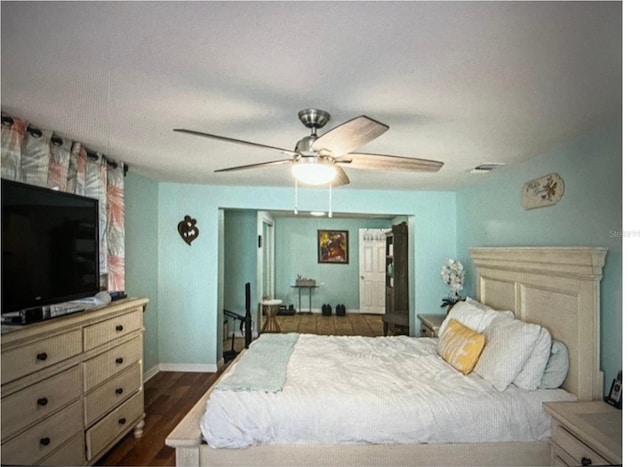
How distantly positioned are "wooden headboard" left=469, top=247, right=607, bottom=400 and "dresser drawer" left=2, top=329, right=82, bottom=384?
2.97 metres

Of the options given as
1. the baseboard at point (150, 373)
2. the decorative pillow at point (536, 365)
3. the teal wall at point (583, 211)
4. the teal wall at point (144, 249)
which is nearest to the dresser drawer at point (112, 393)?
the teal wall at point (144, 249)

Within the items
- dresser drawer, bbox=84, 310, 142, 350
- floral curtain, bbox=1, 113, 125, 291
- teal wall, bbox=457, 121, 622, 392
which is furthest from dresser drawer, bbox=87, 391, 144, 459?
teal wall, bbox=457, 121, 622, 392

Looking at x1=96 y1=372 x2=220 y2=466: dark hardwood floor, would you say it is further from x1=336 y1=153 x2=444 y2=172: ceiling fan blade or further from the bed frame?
x1=336 y1=153 x2=444 y2=172: ceiling fan blade

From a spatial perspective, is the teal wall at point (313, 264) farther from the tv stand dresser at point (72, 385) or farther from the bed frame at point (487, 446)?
the bed frame at point (487, 446)

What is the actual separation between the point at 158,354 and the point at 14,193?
9.14 ft

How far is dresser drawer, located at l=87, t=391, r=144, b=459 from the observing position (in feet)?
6.82

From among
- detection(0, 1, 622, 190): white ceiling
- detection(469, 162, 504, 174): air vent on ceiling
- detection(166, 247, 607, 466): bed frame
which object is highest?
detection(0, 1, 622, 190): white ceiling

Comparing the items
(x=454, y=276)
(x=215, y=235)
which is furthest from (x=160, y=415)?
(x=454, y=276)

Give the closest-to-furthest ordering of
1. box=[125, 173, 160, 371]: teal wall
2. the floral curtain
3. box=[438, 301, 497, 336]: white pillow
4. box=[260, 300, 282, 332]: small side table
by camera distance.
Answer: the floral curtain, box=[438, 301, 497, 336]: white pillow, box=[125, 173, 160, 371]: teal wall, box=[260, 300, 282, 332]: small side table

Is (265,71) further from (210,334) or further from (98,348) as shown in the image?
(210,334)

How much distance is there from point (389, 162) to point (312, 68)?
779 mm

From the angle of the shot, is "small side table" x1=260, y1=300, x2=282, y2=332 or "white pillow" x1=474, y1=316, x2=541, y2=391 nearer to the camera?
"white pillow" x1=474, y1=316, x2=541, y2=391

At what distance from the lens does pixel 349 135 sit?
1.48 metres

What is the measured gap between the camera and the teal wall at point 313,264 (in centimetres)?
762
